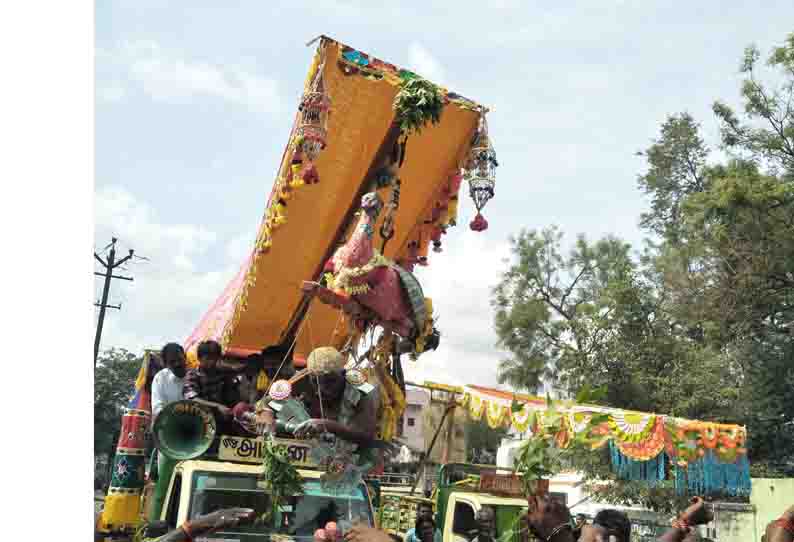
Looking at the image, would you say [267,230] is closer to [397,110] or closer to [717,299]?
[397,110]

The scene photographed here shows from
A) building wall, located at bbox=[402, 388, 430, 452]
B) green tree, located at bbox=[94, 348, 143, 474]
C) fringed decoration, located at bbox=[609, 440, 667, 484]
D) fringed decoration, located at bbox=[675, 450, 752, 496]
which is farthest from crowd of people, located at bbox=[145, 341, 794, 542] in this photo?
green tree, located at bbox=[94, 348, 143, 474]

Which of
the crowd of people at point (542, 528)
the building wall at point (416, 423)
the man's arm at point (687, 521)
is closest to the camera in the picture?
the crowd of people at point (542, 528)

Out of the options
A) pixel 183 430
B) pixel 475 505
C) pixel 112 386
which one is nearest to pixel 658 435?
pixel 475 505

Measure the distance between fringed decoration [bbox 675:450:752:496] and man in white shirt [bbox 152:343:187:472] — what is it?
333 inches

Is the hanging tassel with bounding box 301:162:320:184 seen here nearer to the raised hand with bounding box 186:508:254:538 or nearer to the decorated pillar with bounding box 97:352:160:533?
the decorated pillar with bounding box 97:352:160:533

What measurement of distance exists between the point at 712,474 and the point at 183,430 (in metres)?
9.33

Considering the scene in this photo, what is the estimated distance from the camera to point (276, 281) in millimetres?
7812

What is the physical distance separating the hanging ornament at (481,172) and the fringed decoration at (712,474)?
20.6ft

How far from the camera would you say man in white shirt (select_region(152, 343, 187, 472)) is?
603 cm

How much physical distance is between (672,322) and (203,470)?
19574 millimetres

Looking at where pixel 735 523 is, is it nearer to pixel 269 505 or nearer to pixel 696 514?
pixel 696 514

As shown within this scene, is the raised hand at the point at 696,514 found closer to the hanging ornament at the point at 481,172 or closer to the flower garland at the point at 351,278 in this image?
the flower garland at the point at 351,278

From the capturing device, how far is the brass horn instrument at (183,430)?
4941 millimetres

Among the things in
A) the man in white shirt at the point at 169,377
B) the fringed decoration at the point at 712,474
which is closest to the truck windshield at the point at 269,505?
the man in white shirt at the point at 169,377
